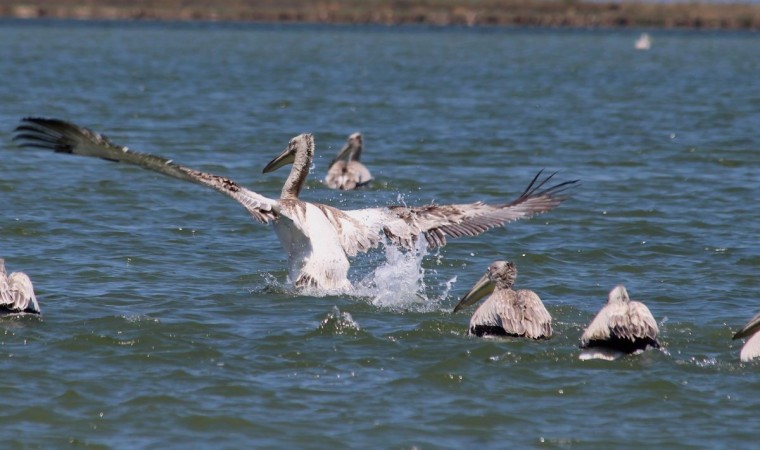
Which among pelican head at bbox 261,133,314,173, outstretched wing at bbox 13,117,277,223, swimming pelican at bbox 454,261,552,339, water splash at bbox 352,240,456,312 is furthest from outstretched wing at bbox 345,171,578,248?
outstretched wing at bbox 13,117,277,223

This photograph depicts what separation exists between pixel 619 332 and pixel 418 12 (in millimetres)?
81479

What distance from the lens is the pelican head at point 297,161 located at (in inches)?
405

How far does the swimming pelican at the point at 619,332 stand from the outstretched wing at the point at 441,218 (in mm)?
2215

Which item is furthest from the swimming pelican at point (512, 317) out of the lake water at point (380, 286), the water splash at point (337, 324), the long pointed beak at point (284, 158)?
the long pointed beak at point (284, 158)

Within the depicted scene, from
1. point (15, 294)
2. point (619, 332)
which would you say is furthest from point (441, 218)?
point (15, 294)

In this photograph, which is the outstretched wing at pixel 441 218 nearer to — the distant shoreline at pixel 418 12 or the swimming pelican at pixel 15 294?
the swimming pelican at pixel 15 294

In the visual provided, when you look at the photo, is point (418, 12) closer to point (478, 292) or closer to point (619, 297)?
point (478, 292)

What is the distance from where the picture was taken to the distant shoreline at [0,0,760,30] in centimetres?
8250

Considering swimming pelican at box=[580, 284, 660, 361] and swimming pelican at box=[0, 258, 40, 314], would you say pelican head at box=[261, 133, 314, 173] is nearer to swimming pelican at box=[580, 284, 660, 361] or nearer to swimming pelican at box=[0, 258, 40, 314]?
swimming pelican at box=[0, 258, 40, 314]

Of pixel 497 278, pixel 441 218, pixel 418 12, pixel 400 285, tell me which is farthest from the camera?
pixel 418 12

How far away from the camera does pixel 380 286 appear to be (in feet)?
33.1

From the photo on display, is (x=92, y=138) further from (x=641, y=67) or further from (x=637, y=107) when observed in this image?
(x=641, y=67)

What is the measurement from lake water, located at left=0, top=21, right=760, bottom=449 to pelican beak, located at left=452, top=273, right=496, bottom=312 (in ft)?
0.34

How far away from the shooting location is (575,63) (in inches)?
1795
